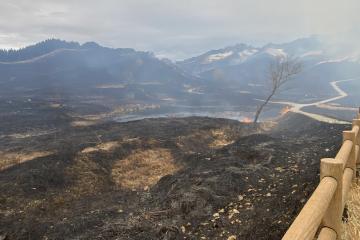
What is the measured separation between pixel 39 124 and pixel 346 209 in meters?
53.7

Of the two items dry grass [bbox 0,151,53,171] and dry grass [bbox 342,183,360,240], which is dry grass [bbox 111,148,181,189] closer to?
dry grass [bbox 0,151,53,171]

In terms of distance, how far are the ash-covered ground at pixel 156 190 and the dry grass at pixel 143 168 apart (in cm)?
7

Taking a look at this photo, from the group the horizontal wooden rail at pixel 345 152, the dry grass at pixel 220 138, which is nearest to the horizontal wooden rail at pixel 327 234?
the horizontal wooden rail at pixel 345 152

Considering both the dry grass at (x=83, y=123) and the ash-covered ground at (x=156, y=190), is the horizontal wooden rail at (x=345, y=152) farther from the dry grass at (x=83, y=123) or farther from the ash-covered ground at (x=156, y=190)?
the dry grass at (x=83, y=123)

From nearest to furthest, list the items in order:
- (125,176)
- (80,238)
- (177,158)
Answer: (80,238) → (125,176) → (177,158)

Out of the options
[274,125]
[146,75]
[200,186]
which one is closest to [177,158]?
[200,186]

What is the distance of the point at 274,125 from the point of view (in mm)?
54188

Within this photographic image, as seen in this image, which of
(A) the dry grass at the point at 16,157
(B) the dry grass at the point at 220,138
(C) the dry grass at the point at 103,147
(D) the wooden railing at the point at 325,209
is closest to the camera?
(D) the wooden railing at the point at 325,209

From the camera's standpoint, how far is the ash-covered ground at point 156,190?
1284cm

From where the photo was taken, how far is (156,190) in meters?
19.4

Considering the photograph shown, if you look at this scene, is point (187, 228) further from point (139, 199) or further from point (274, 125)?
point (274, 125)

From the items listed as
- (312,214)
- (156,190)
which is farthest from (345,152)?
(156,190)

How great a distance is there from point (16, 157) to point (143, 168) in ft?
38.0

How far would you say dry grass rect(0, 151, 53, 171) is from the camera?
27.2 m
